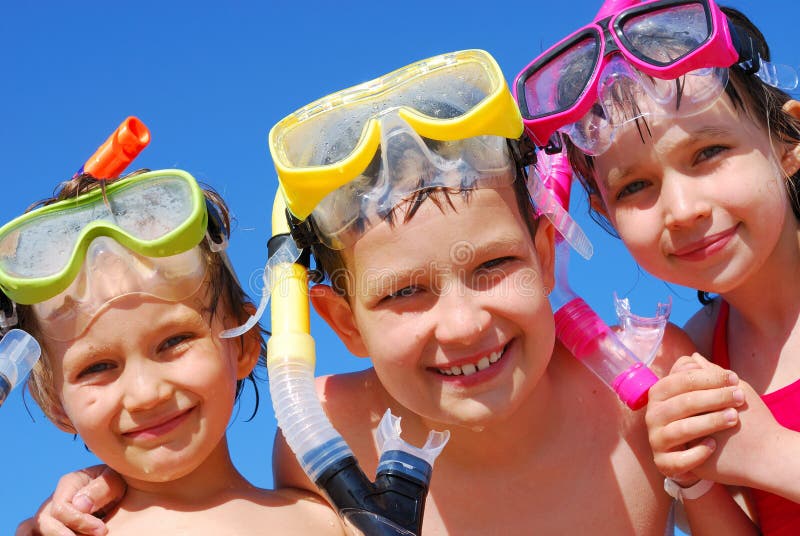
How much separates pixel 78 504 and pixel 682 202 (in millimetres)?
2517

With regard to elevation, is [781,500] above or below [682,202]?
below

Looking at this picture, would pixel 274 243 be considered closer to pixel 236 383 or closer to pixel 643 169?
pixel 236 383

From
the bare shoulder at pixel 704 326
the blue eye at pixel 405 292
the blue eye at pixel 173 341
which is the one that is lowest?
the bare shoulder at pixel 704 326

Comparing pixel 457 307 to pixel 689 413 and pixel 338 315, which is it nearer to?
pixel 338 315

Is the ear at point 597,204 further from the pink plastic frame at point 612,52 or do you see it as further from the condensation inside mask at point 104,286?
the condensation inside mask at point 104,286

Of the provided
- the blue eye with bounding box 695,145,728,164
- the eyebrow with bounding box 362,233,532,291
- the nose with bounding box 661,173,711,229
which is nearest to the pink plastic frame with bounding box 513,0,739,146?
the blue eye with bounding box 695,145,728,164

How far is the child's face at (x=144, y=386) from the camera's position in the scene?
3668 millimetres

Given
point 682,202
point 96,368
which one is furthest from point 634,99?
point 96,368

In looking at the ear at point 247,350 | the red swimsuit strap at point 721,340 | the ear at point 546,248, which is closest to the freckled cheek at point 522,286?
the ear at point 546,248

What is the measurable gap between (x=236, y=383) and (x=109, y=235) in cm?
78

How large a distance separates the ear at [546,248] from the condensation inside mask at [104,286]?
1.35 meters

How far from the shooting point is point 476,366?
3.49m

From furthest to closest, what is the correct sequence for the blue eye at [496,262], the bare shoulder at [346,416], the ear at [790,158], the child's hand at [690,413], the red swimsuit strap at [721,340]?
the bare shoulder at [346,416], the red swimsuit strap at [721,340], the ear at [790,158], the blue eye at [496,262], the child's hand at [690,413]

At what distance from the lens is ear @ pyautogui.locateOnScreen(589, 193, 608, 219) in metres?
4.02
